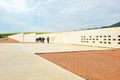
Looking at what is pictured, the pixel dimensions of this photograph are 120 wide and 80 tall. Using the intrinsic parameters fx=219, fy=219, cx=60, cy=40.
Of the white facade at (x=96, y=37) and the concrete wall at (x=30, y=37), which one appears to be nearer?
the white facade at (x=96, y=37)

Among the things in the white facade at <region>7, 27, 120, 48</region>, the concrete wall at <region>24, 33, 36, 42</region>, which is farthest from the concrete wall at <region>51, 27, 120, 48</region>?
the concrete wall at <region>24, 33, 36, 42</region>

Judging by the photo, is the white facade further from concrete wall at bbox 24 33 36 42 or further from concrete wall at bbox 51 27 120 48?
concrete wall at bbox 24 33 36 42

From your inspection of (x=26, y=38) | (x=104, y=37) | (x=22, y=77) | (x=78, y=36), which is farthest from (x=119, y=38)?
(x=26, y=38)

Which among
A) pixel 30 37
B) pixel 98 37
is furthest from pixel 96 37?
pixel 30 37

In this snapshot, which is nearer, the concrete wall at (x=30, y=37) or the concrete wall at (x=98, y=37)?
the concrete wall at (x=98, y=37)

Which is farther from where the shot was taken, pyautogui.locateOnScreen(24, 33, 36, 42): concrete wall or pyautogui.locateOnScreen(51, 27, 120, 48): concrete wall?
pyautogui.locateOnScreen(24, 33, 36, 42): concrete wall

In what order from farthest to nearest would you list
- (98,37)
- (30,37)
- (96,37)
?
(30,37)
(96,37)
(98,37)

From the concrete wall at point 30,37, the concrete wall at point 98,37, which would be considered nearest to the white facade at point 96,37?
the concrete wall at point 98,37

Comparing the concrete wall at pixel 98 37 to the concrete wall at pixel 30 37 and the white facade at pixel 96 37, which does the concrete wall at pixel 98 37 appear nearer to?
the white facade at pixel 96 37

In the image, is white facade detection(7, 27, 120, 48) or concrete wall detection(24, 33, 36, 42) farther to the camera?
concrete wall detection(24, 33, 36, 42)

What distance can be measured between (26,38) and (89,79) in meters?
47.5

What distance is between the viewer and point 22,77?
285 inches

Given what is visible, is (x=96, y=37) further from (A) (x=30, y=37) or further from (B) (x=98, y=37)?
(A) (x=30, y=37)

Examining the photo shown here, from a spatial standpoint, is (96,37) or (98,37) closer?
(98,37)
